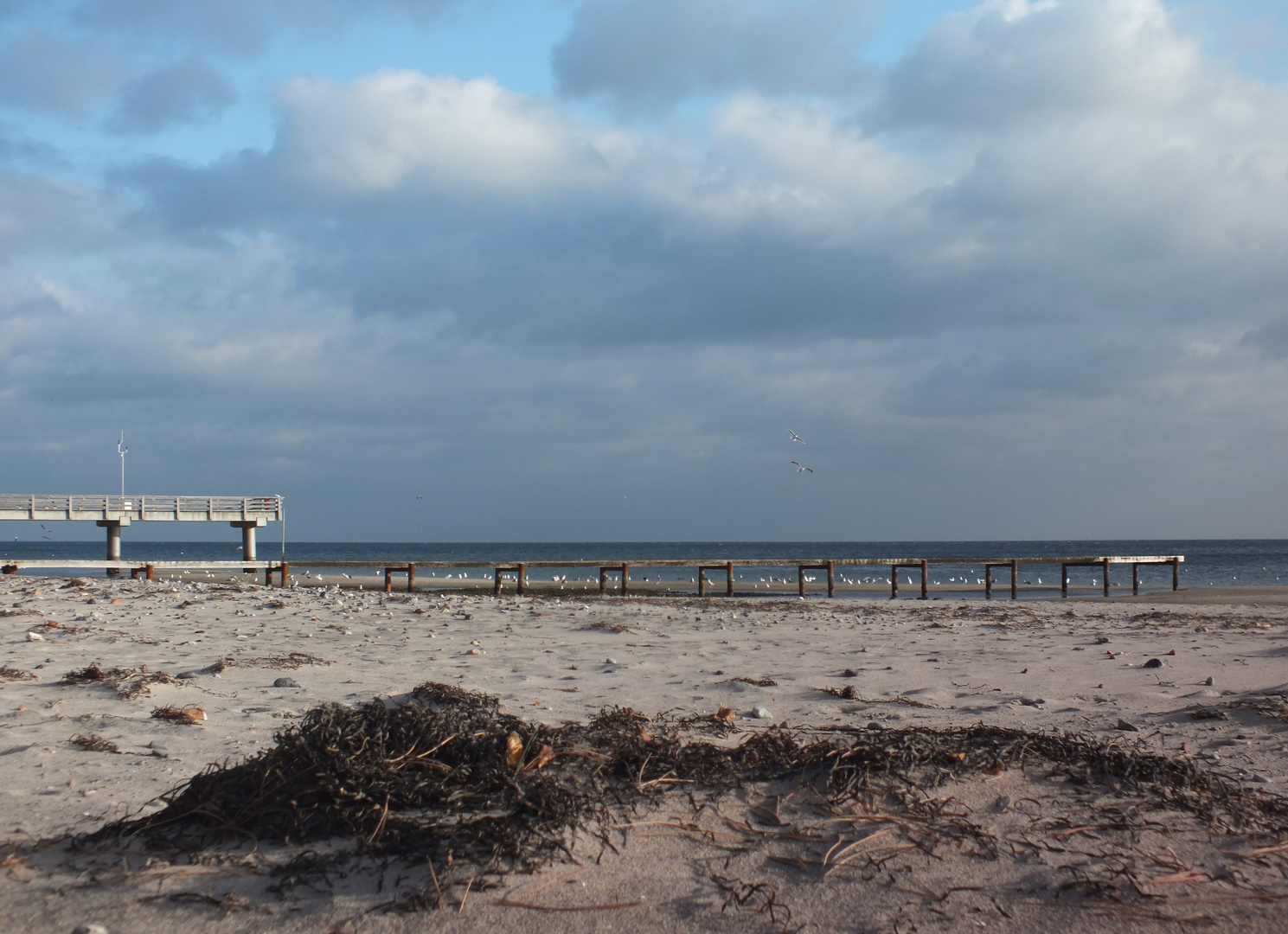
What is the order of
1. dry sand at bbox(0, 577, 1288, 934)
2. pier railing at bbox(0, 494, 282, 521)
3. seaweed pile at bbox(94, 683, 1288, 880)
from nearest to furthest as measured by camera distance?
dry sand at bbox(0, 577, 1288, 934) → seaweed pile at bbox(94, 683, 1288, 880) → pier railing at bbox(0, 494, 282, 521)

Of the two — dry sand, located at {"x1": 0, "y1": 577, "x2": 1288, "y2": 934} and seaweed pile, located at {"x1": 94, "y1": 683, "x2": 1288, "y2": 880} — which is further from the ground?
seaweed pile, located at {"x1": 94, "y1": 683, "x2": 1288, "y2": 880}

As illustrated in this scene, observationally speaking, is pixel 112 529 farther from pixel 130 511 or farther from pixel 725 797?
pixel 725 797

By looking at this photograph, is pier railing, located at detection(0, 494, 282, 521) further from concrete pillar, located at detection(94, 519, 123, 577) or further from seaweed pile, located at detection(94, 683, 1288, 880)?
seaweed pile, located at detection(94, 683, 1288, 880)

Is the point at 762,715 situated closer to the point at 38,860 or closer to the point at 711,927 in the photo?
the point at 711,927

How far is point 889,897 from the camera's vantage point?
3383mm

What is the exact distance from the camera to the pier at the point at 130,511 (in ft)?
136

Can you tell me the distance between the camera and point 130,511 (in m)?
43.4

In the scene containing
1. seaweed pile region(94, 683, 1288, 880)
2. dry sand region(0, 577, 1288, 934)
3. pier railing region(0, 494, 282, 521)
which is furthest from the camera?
pier railing region(0, 494, 282, 521)

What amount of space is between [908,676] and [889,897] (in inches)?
210

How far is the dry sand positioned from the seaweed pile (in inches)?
5.4

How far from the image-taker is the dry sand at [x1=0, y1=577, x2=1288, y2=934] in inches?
130

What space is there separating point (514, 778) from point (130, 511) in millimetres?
46387

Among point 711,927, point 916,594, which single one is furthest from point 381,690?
point 916,594

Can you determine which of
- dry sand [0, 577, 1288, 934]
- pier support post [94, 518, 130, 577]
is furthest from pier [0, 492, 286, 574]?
dry sand [0, 577, 1288, 934]
